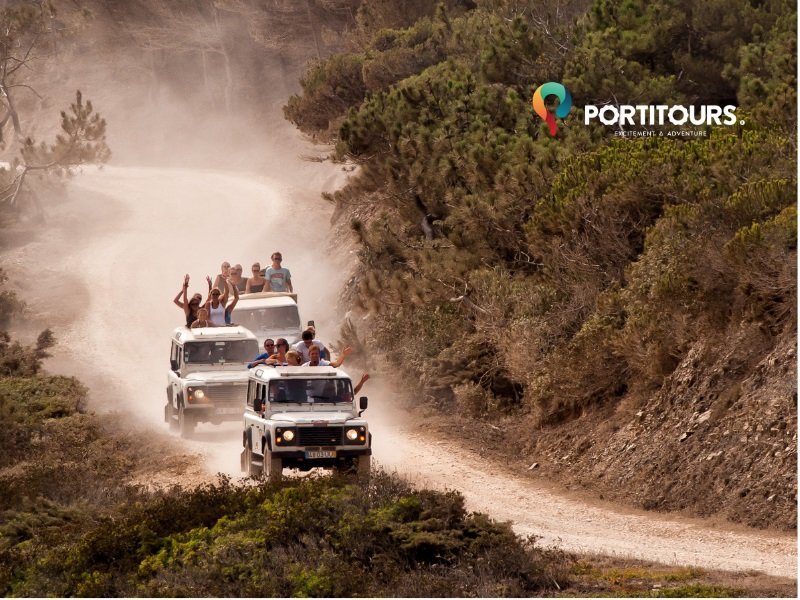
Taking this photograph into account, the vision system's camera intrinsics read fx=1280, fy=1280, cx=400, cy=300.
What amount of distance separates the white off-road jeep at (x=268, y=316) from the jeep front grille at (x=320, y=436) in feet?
28.7

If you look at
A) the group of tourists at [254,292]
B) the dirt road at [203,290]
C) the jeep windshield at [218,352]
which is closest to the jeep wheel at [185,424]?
the dirt road at [203,290]

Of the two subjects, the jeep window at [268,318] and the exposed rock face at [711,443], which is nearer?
the exposed rock face at [711,443]

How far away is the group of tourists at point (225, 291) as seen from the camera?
957 inches

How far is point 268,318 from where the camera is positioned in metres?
26.8

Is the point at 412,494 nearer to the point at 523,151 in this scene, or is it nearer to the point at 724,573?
the point at 724,573

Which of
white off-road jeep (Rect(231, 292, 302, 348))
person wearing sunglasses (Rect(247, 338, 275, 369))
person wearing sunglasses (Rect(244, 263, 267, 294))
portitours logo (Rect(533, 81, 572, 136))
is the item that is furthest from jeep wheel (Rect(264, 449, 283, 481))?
portitours logo (Rect(533, 81, 572, 136))

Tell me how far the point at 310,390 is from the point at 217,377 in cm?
440

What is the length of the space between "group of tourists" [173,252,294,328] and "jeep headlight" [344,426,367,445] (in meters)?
6.25

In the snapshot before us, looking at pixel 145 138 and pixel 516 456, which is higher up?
pixel 145 138

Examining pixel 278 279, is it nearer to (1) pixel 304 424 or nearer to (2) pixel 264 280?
(2) pixel 264 280

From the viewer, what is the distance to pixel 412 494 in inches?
612

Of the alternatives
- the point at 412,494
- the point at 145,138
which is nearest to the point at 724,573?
the point at 412,494

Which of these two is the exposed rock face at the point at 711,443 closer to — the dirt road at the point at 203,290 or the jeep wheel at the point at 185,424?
the dirt road at the point at 203,290

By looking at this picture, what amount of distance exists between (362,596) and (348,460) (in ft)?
15.9
